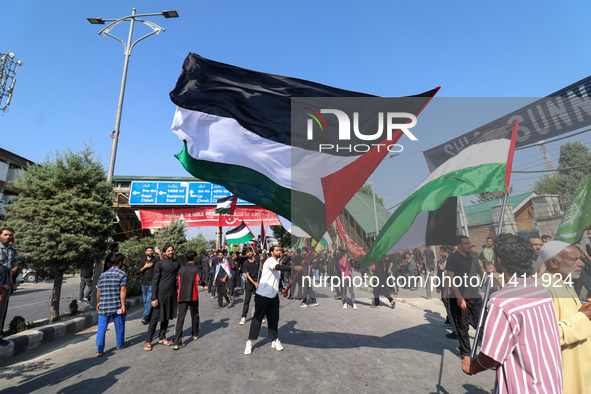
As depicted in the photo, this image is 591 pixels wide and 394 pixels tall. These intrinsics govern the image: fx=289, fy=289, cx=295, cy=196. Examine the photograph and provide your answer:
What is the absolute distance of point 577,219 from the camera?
3.31 metres

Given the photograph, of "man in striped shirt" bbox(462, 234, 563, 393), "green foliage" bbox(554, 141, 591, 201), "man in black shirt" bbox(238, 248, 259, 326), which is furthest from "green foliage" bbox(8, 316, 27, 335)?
"green foliage" bbox(554, 141, 591, 201)

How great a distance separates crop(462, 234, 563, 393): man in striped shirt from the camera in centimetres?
169

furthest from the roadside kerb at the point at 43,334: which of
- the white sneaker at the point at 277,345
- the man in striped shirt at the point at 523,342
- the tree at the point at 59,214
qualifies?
the man in striped shirt at the point at 523,342

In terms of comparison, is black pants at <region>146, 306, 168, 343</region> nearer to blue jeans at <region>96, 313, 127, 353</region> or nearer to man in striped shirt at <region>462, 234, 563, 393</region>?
blue jeans at <region>96, 313, 127, 353</region>

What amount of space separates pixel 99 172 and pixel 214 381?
688 centimetres

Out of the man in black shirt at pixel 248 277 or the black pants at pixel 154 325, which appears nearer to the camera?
the black pants at pixel 154 325

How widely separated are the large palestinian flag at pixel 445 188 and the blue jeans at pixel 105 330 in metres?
4.60

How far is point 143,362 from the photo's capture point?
4621 mm

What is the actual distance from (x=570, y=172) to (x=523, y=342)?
127 inches

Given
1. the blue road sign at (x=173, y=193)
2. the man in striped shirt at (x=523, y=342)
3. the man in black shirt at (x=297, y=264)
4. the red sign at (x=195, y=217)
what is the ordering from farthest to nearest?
the red sign at (x=195, y=217), the blue road sign at (x=173, y=193), the man in black shirt at (x=297, y=264), the man in striped shirt at (x=523, y=342)

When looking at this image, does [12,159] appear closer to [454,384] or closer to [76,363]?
[76,363]

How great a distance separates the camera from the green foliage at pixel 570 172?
3.59m

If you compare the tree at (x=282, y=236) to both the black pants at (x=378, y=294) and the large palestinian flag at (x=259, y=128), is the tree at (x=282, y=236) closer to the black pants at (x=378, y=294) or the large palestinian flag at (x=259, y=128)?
the black pants at (x=378, y=294)

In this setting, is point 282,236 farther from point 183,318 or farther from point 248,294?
point 183,318
